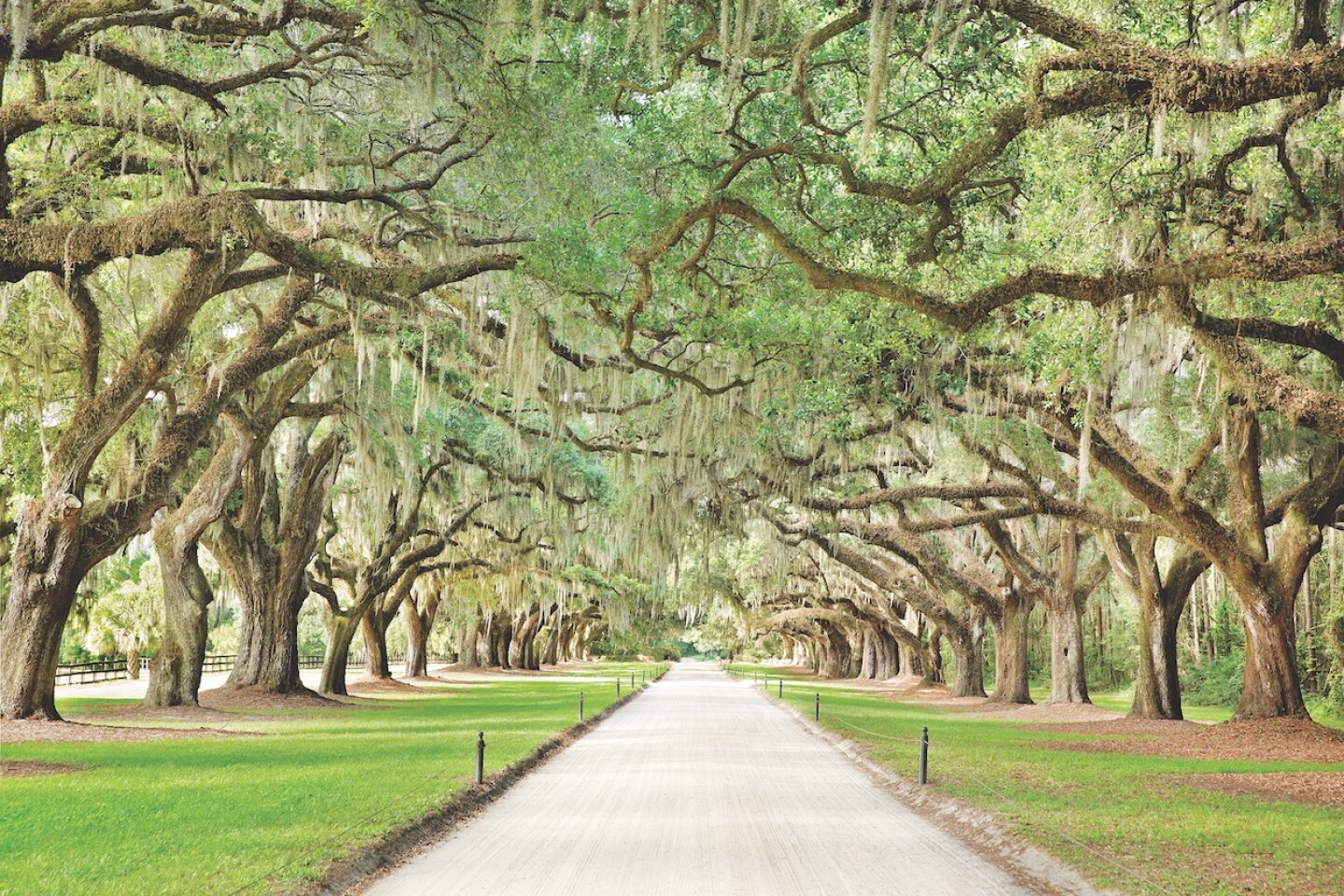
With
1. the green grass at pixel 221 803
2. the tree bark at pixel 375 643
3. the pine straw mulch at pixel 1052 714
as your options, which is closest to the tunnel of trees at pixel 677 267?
the pine straw mulch at pixel 1052 714

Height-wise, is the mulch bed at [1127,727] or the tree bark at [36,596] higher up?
the tree bark at [36,596]

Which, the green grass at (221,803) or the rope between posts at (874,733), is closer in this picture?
the green grass at (221,803)

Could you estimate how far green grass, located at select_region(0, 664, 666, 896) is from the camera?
6832mm

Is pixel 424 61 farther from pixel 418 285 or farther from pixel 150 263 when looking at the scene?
pixel 150 263

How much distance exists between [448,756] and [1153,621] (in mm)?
15567

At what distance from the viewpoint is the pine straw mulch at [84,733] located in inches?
564

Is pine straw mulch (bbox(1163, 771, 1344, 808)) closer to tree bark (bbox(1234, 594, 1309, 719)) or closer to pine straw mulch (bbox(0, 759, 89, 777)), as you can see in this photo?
tree bark (bbox(1234, 594, 1309, 719))

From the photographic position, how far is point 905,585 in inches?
1293

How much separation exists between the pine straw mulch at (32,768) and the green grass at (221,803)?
0.84 ft

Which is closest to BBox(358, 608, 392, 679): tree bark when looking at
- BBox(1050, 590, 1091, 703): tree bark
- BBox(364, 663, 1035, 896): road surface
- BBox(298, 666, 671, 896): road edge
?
BBox(1050, 590, 1091, 703): tree bark

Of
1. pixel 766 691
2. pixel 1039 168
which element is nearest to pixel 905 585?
pixel 766 691

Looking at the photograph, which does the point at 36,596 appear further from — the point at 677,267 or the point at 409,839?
the point at 677,267

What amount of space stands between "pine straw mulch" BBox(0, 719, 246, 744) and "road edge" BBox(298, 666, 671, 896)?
230 inches

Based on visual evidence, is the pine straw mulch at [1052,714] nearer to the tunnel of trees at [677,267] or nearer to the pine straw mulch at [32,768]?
the tunnel of trees at [677,267]
